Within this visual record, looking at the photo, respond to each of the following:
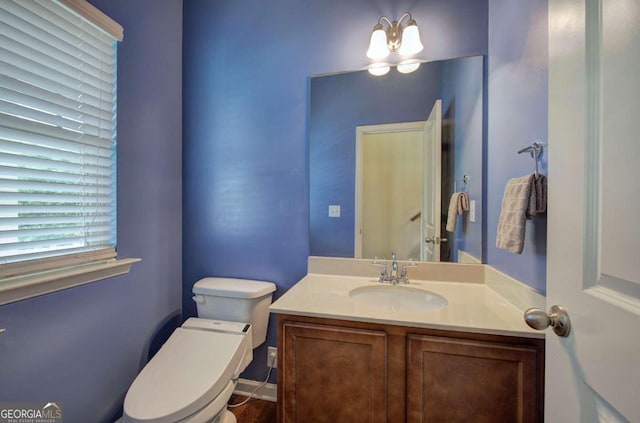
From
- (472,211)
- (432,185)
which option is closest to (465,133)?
(432,185)

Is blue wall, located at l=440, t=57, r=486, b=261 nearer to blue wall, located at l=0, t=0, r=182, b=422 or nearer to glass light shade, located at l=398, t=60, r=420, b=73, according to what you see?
glass light shade, located at l=398, t=60, r=420, b=73

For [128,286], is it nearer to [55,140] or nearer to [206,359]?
[206,359]

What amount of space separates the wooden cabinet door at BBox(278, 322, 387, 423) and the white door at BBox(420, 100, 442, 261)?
0.67 meters

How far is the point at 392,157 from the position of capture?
1.50 m

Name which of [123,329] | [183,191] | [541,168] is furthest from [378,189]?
[123,329]

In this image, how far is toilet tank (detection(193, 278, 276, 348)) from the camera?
149 centimetres

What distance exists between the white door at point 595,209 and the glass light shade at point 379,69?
3.09ft

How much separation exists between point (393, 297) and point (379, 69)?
49.0 inches

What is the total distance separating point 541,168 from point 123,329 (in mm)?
2000

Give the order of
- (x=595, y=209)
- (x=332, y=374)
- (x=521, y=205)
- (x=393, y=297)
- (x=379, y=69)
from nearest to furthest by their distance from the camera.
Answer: (x=595, y=209)
(x=521, y=205)
(x=332, y=374)
(x=393, y=297)
(x=379, y=69)

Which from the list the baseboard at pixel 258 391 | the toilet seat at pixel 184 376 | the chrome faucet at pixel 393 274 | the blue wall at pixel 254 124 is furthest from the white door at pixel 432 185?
the baseboard at pixel 258 391

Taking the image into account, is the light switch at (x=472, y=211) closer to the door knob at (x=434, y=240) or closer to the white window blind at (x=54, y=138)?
the door knob at (x=434, y=240)

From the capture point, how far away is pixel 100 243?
1276 mm

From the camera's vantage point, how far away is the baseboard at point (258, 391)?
64.2 inches
